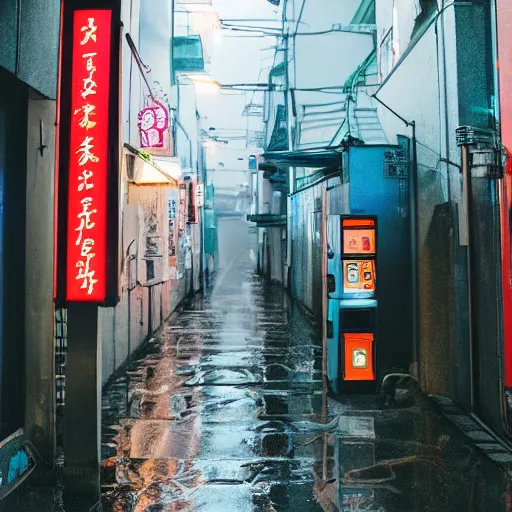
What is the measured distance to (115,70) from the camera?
5.52 metres

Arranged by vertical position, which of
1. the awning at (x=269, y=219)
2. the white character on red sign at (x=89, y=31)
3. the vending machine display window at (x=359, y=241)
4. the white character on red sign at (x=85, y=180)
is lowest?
the vending machine display window at (x=359, y=241)

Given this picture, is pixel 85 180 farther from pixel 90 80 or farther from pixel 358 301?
pixel 358 301

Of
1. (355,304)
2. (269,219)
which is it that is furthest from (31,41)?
(269,219)

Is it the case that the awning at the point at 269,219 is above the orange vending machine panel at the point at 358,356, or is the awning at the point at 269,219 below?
above

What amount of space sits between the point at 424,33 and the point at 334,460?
7.58 m

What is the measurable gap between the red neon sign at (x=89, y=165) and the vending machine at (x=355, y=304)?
5.22m

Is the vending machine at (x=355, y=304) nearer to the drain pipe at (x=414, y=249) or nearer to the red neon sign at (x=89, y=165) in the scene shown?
the drain pipe at (x=414, y=249)

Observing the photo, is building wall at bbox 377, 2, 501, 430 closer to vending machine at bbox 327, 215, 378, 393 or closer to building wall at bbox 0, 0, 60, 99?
vending machine at bbox 327, 215, 378, 393

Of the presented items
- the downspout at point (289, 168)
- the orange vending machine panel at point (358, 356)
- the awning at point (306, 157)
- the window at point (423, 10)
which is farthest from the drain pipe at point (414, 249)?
the downspout at point (289, 168)

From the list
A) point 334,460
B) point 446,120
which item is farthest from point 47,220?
point 446,120

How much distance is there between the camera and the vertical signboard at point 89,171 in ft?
17.7

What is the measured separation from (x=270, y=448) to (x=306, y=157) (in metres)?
8.57

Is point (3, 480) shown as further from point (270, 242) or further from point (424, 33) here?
point (270, 242)

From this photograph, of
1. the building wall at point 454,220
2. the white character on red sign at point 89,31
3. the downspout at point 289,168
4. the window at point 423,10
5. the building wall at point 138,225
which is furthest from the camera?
the downspout at point 289,168
